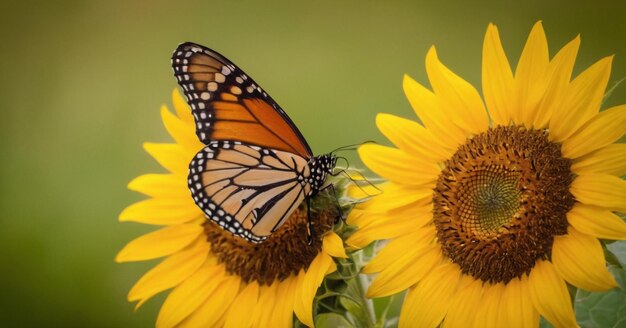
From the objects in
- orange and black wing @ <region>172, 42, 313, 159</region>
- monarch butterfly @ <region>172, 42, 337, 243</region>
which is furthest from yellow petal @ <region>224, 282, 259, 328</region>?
orange and black wing @ <region>172, 42, 313, 159</region>

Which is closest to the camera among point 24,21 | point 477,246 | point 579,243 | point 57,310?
point 579,243

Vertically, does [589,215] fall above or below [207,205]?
below

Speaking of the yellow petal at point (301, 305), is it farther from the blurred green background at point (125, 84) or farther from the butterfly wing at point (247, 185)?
the blurred green background at point (125, 84)

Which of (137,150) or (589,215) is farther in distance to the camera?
(137,150)

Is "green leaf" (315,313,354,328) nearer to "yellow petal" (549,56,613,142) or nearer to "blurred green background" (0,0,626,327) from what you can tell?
"yellow petal" (549,56,613,142)

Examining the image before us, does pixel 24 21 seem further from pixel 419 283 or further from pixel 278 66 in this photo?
pixel 419 283

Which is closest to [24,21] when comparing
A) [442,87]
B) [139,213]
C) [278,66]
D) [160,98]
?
[160,98]

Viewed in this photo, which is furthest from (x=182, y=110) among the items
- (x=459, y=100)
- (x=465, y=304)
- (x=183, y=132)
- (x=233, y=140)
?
(x=465, y=304)
